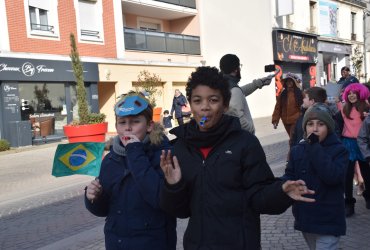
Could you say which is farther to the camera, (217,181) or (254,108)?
(254,108)

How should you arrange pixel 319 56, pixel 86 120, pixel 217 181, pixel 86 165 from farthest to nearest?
1. pixel 319 56
2. pixel 86 120
3. pixel 86 165
4. pixel 217 181

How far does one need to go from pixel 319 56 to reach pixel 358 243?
2964 centimetres

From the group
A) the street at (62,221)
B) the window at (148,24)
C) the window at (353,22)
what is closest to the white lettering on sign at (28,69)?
the street at (62,221)

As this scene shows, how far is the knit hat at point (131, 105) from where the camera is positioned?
7.78ft

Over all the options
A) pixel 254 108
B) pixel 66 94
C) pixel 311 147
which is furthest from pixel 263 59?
pixel 311 147

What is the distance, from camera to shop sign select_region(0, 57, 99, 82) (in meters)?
14.6

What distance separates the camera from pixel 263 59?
26.8m

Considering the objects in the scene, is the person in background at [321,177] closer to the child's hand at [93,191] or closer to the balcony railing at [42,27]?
the child's hand at [93,191]

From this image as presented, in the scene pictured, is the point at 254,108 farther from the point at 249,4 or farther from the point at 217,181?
the point at 217,181

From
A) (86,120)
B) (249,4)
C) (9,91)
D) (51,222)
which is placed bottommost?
(51,222)

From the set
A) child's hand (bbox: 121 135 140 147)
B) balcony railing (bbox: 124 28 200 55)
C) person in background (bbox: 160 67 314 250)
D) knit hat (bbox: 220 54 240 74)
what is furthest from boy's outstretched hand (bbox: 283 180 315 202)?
balcony railing (bbox: 124 28 200 55)

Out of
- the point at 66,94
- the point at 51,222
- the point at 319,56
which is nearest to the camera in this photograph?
the point at 51,222

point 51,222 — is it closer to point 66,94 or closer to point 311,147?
point 311,147

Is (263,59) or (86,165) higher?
(263,59)
